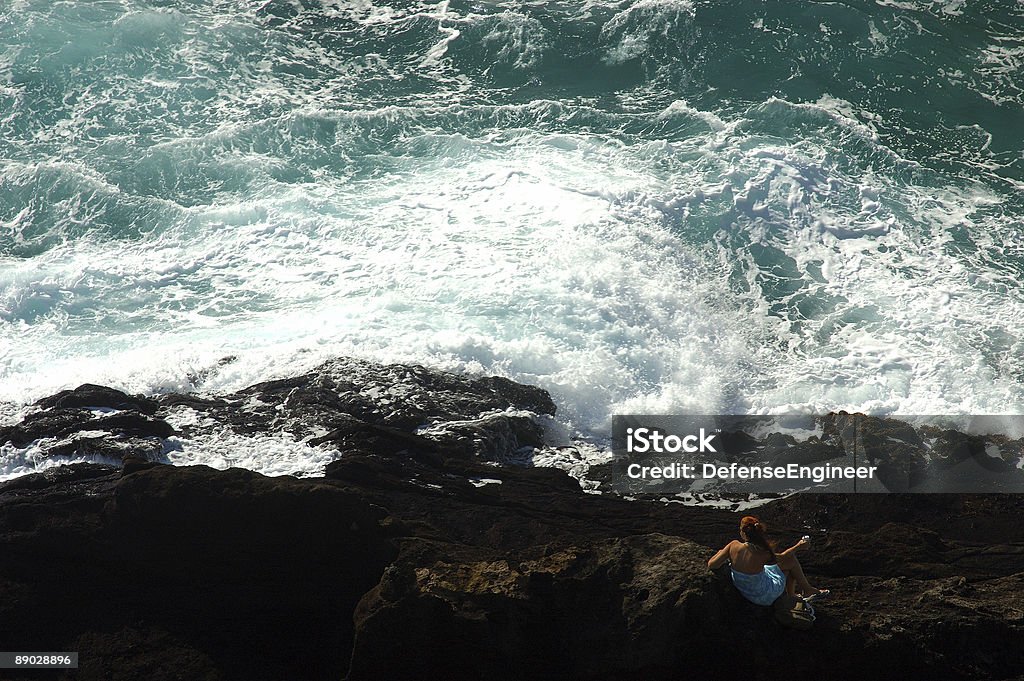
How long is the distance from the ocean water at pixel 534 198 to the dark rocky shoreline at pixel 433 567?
196 cm

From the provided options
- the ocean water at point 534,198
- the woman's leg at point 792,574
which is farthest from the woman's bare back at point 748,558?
the ocean water at point 534,198

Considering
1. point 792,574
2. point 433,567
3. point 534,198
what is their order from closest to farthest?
point 792,574, point 433,567, point 534,198

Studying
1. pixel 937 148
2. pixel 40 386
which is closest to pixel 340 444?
pixel 40 386

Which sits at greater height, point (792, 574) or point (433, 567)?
point (792, 574)

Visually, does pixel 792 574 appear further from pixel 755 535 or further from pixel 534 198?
pixel 534 198

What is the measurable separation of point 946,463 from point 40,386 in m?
14.8

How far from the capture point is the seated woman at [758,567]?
31.7ft

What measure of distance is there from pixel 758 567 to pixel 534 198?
13894 millimetres

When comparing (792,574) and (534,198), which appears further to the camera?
(534,198)

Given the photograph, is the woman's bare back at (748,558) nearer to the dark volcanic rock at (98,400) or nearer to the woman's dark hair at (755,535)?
the woman's dark hair at (755,535)

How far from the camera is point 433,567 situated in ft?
36.1

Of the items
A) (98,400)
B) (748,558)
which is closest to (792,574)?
(748,558)

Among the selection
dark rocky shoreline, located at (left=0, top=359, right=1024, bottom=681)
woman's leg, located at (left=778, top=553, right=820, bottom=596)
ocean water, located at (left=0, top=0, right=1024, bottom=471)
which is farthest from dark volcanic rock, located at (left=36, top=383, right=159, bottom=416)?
woman's leg, located at (left=778, top=553, right=820, bottom=596)

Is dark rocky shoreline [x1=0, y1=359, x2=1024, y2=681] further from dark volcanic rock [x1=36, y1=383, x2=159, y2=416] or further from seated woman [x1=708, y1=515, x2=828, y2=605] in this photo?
seated woman [x1=708, y1=515, x2=828, y2=605]
